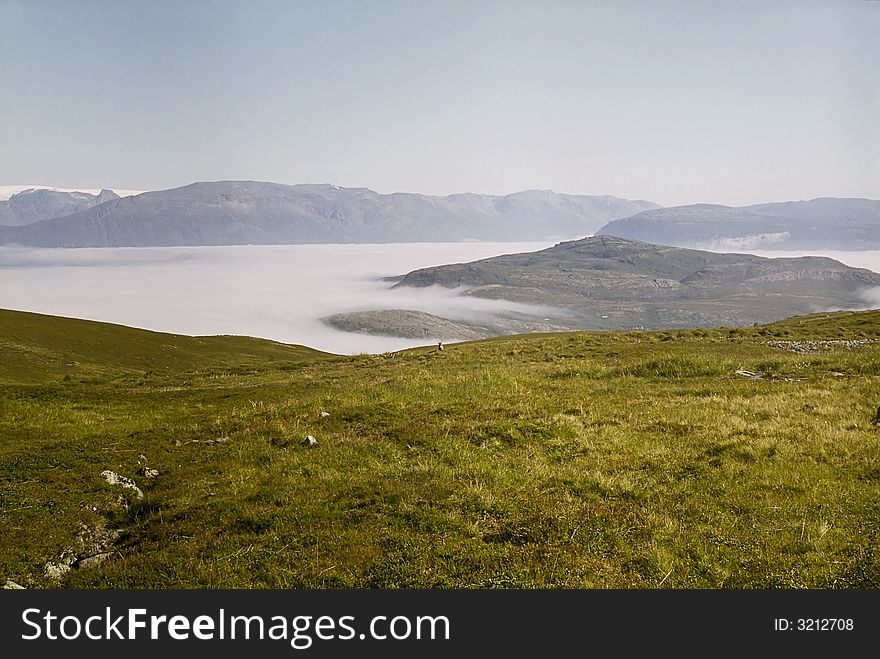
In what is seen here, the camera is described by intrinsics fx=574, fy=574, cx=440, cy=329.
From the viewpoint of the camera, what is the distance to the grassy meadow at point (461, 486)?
35.8 ft

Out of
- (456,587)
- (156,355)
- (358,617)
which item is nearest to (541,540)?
(456,587)

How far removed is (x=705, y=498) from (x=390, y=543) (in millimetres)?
7766

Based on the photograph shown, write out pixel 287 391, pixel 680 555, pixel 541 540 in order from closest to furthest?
1. pixel 680 555
2. pixel 541 540
3. pixel 287 391

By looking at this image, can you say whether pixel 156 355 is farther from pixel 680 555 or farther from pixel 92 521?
pixel 680 555

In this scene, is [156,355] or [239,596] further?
[156,355]

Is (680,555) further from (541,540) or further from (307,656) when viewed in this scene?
(307,656)

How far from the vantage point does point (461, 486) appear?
1453 centimetres

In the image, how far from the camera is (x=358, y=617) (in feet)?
30.6

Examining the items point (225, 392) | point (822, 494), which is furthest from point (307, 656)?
point (225, 392)

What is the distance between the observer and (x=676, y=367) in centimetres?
→ 3253

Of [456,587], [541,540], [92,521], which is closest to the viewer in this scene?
[456,587]

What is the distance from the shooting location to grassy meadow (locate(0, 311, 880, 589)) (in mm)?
10922

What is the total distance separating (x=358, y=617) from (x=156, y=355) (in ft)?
264

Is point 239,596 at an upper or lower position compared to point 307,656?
upper
